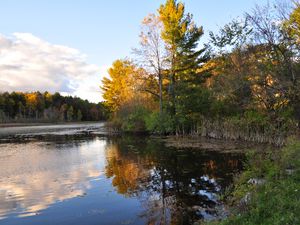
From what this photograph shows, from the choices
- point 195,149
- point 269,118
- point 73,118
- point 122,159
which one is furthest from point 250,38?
point 73,118

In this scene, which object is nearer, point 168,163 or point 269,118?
point 168,163

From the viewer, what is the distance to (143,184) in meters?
12.3

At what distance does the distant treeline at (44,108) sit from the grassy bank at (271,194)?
298 ft

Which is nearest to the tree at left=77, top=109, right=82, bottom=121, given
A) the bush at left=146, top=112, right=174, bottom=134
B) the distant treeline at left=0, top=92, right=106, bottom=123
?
the distant treeline at left=0, top=92, right=106, bottom=123

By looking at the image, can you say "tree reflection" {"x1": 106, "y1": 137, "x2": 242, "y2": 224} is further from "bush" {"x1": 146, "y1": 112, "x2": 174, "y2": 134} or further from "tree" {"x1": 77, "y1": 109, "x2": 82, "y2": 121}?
"tree" {"x1": 77, "y1": 109, "x2": 82, "y2": 121}

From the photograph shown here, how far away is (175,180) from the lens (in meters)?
12.9

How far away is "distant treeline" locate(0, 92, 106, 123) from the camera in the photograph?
110 metres

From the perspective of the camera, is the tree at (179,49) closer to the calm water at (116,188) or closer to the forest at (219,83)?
the forest at (219,83)

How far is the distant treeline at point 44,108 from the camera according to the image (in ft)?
360

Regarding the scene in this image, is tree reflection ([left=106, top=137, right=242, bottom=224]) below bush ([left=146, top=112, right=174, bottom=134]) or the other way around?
below

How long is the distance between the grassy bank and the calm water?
120 centimetres

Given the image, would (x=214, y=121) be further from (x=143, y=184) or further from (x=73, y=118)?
(x=73, y=118)

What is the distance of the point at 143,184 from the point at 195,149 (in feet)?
33.7

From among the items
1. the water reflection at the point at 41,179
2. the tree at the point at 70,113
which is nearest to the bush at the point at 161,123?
the water reflection at the point at 41,179
